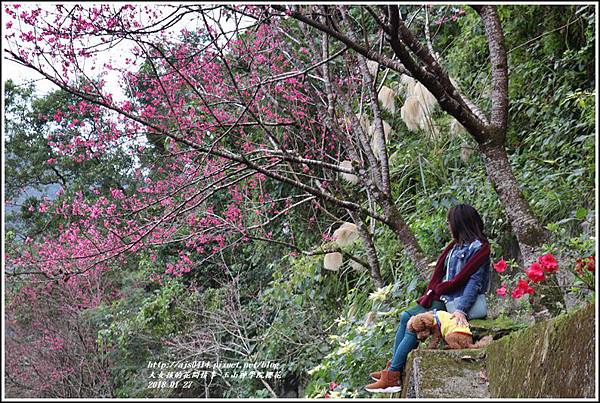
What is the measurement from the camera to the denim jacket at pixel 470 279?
2449mm

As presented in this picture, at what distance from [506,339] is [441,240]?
1948 millimetres

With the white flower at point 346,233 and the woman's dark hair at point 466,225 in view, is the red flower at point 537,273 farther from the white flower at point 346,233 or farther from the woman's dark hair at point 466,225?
the white flower at point 346,233

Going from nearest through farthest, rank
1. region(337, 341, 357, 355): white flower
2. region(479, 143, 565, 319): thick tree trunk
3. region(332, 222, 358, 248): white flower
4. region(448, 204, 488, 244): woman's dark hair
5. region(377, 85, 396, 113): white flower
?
region(479, 143, 565, 319): thick tree trunk < region(448, 204, 488, 244): woman's dark hair < region(337, 341, 357, 355): white flower < region(332, 222, 358, 248): white flower < region(377, 85, 396, 113): white flower

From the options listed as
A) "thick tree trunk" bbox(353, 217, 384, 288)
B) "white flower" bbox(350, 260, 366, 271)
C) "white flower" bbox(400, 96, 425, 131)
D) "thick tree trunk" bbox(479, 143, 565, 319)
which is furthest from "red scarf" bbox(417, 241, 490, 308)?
"white flower" bbox(400, 96, 425, 131)

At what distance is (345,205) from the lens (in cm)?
321

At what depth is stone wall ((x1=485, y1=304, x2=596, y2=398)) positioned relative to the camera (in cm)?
128

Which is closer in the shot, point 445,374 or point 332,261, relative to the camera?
point 445,374

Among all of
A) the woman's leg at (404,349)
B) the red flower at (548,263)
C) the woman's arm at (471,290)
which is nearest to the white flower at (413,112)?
the woman's arm at (471,290)

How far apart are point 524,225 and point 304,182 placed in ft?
11.2

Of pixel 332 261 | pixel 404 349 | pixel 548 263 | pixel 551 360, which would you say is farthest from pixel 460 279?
pixel 332 261

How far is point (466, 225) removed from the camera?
257 cm

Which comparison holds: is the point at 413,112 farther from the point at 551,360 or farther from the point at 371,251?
the point at 551,360

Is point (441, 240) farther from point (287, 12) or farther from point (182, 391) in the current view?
point (182, 391)

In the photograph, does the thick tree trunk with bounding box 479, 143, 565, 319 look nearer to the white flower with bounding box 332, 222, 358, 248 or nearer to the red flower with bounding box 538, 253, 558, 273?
the red flower with bounding box 538, 253, 558, 273
